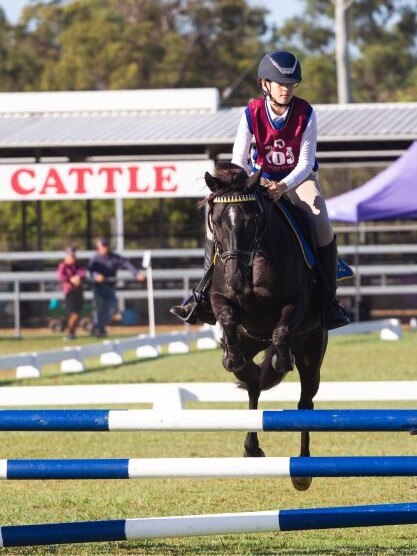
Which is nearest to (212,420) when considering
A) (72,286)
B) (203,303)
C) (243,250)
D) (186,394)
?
(243,250)

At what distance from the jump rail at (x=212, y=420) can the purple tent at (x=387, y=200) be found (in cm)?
1818

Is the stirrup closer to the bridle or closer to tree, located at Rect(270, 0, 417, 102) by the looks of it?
the bridle

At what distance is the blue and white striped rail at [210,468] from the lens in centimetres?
548

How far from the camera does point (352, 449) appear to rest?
1099 cm

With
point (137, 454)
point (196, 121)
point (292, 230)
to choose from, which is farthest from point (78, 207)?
point (292, 230)

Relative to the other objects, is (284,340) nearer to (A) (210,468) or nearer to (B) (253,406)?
(B) (253,406)

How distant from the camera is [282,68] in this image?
7957 millimetres

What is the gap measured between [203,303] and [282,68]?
1.60 m

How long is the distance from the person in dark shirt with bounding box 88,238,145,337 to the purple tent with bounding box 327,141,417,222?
13.5 ft

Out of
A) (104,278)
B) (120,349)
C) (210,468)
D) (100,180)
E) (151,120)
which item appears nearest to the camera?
(210,468)

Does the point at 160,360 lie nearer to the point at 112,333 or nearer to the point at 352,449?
the point at 112,333

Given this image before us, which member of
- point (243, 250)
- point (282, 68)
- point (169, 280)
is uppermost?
point (282, 68)

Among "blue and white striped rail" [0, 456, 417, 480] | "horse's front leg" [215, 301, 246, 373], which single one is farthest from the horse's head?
"blue and white striped rail" [0, 456, 417, 480]

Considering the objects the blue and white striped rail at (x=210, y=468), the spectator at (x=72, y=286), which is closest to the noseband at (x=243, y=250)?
the blue and white striped rail at (x=210, y=468)
